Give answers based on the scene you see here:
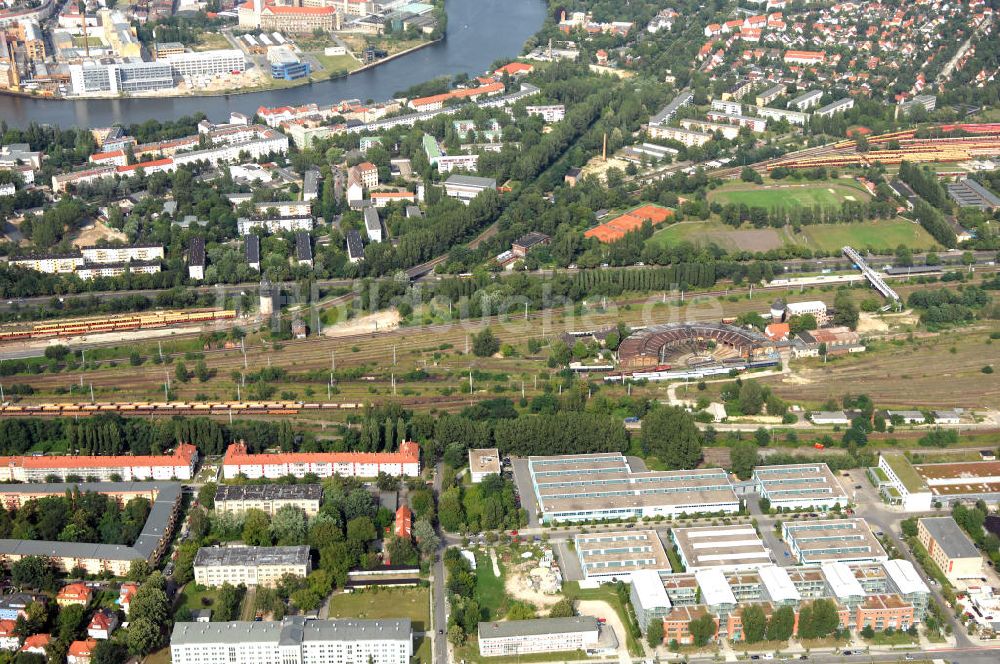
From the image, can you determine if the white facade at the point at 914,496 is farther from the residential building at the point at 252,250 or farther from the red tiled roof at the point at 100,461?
the residential building at the point at 252,250

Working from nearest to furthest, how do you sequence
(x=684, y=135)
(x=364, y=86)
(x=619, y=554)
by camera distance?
(x=619, y=554)
(x=684, y=135)
(x=364, y=86)

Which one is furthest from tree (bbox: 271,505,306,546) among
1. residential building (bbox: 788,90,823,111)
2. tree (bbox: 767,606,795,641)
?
residential building (bbox: 788,90,823,111)

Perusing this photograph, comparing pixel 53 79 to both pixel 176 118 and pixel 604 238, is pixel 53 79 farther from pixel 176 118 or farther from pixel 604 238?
pixel 604 238

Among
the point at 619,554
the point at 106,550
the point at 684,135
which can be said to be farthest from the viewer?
the point at 684,135

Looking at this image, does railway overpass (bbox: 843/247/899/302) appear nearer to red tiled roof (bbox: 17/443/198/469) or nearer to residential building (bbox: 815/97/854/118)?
residential building (bbox: 815/97/854/118)

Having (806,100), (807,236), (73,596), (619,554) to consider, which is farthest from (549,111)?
A: (73,596)

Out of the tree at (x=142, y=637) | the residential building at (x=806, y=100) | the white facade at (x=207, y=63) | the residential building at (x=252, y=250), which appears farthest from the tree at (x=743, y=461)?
the white facade at (x=207, y=63)

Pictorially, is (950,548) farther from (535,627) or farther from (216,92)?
(216,92)
